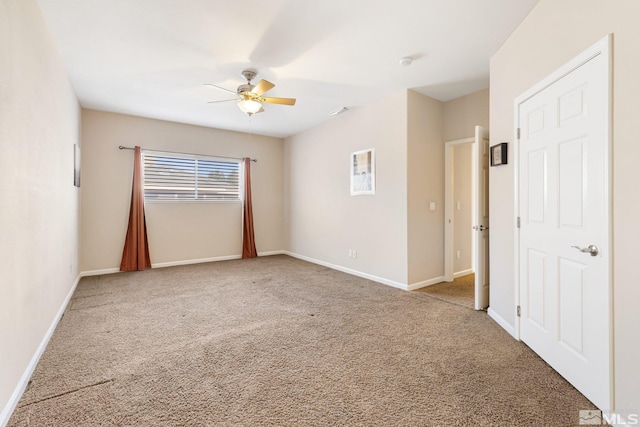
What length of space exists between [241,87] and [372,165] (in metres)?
2.23

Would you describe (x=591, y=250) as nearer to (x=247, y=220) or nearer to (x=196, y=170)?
(x=247, y=220)

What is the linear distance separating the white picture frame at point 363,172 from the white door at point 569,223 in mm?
2269

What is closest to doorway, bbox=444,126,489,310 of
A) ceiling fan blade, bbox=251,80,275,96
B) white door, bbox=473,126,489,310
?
white door, bbox=473,126,489,310

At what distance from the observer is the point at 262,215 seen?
6.70 m

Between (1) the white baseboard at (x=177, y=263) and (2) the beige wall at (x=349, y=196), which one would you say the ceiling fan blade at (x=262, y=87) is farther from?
(1) the white baseboard at (x=177, y=263)

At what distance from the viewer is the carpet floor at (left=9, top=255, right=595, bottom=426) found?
161 centimetres

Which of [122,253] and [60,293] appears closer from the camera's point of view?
[60,293]

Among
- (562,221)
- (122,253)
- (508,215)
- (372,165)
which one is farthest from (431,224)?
(122,253)

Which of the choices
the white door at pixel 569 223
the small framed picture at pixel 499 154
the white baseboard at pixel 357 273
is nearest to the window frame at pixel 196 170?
the white baseboard at pixel 357 273

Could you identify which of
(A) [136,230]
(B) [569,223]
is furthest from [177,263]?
(B) [569,223]

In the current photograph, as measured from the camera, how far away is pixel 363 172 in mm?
4719

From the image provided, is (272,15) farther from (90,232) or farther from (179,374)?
(90,232)

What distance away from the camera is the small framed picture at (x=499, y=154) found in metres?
2.70

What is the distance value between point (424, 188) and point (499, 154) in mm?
1446
